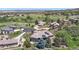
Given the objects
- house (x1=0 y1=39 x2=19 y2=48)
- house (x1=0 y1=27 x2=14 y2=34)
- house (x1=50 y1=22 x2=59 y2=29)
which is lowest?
house (x1=0 y1=39 x2=19 y2=48)

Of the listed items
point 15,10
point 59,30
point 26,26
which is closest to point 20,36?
point 26,26

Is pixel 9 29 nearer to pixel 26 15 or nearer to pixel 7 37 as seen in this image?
pixel 7 37

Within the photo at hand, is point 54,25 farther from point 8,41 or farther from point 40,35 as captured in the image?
point 8,41

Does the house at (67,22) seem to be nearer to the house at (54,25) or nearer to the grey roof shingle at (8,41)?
the house at (54,25)

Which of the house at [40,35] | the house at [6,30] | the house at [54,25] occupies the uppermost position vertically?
the house at [54,25]

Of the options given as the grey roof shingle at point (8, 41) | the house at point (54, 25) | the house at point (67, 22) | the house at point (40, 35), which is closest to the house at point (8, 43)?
the grey roof shingle at point (8, 41)

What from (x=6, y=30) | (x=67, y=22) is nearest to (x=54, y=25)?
(x=67, y=22)

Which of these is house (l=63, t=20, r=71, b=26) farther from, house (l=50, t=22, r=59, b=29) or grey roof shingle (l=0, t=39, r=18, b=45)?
grey roof shingle (l=0, t=39, r=18, b=45)

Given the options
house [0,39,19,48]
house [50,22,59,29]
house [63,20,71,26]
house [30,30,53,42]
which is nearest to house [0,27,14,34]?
house [0,39,19,48]
